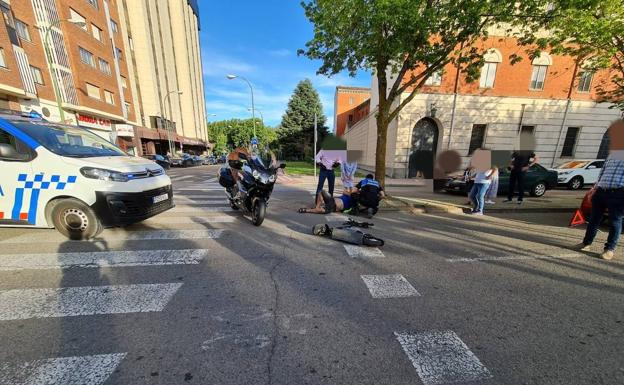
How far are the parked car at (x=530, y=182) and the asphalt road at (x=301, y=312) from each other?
18.6ft

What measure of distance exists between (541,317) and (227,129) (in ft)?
288

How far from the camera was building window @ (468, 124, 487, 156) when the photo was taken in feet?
57.1

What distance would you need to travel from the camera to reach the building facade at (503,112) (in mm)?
16594

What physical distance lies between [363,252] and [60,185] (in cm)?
507

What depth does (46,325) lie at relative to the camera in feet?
7.49

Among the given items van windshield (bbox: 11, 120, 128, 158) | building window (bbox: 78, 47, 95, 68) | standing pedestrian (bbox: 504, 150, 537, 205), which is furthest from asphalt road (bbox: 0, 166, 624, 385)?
building window (bbox: 78, 47, 95, 68)

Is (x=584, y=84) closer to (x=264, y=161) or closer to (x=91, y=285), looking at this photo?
(x=264, y=161)

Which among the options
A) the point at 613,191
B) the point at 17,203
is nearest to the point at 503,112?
the point at 613,191

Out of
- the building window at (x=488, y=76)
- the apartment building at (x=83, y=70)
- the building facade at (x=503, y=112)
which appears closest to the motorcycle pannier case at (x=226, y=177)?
the apartment building at (x=83, y=70)

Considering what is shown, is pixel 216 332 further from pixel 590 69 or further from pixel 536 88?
pixel 536 88

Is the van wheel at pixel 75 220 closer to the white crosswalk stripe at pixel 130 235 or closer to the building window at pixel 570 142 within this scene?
the white crosswalk stripe at pixel 130 235

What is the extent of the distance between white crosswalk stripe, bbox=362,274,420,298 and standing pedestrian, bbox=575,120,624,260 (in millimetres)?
3710

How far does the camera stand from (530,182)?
32.9 ft

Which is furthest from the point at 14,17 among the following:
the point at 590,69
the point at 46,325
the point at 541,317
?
the point at 590,69
